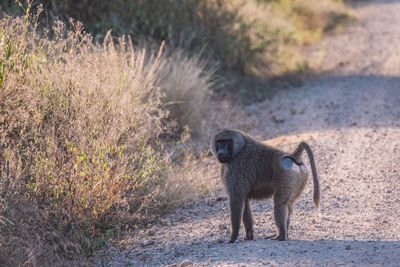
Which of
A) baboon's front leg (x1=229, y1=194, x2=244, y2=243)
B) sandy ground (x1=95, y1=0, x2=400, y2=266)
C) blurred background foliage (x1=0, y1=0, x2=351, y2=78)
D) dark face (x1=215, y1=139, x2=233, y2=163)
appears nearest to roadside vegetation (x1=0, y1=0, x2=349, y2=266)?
sandy ground (x1=95, y1=0, x2=400, y2=266)

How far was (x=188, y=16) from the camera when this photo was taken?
38.1 ft

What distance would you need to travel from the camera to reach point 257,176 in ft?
16.1

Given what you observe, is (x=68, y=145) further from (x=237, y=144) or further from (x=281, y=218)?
(x=281, y=218)

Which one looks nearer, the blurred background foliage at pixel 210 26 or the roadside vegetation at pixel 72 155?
the roadside vegetation at pixel 72 155

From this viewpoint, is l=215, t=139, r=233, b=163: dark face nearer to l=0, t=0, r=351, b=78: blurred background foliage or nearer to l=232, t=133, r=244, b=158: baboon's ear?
l=232, t=133, r=244, b=158: baboon's ear

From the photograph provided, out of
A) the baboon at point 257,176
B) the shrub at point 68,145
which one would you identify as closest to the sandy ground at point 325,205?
the baboon at point 257,176

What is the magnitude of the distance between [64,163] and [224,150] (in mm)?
1655

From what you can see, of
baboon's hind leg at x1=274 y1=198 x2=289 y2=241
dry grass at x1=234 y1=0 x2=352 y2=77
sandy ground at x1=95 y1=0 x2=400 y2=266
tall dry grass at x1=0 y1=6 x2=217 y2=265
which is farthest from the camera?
dry grass at x1=234 y1=0 x2=352 y2=77

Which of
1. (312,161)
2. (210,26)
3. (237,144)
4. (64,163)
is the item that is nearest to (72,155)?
(64,163)

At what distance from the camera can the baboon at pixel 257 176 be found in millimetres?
4680

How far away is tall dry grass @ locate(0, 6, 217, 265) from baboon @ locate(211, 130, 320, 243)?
96 cm

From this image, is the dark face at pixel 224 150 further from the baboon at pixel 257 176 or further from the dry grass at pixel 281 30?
the dry grass at pixel 281 30

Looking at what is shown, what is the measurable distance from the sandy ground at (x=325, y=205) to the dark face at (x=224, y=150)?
0.82 meters

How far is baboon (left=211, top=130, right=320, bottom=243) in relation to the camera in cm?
468
